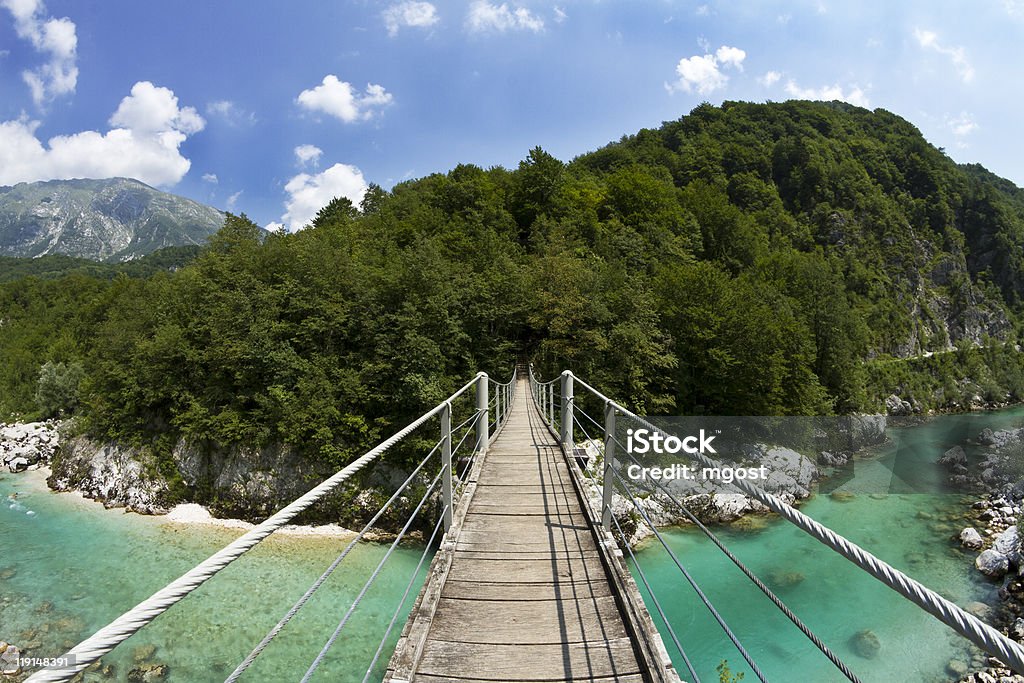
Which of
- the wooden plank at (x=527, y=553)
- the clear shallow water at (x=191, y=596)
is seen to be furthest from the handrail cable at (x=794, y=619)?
the clear shallow water at (x=191, y=596)

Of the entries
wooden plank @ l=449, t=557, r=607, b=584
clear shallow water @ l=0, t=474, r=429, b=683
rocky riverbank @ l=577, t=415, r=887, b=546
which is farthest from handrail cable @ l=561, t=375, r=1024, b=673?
clear shallow water @ l=0, t=474, r=429, b=683

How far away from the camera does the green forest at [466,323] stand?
15695 mm

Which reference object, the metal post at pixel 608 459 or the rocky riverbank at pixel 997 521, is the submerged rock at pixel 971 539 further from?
the metal post at pixel 608 459

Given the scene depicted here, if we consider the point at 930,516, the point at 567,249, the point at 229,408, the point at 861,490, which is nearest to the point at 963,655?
the point at 930,516

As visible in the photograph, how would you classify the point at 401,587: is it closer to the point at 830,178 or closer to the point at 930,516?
the point at 930,516

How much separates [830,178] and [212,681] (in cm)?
6655

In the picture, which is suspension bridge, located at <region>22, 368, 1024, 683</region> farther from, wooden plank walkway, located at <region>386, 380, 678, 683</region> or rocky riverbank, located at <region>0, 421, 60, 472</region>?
rocky riverbank, located at <region>0, 421, 60, 472</region>

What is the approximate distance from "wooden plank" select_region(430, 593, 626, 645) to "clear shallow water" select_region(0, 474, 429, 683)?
320 inches

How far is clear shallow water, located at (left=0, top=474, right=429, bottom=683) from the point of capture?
8.63 m

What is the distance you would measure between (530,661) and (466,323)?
15.7 meters

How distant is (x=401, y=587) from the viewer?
10.8 metres

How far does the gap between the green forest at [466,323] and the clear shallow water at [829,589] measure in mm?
5289

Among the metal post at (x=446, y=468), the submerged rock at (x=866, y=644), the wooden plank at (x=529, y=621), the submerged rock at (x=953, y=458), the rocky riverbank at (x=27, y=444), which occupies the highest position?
the metal post at (x=446, y=468)

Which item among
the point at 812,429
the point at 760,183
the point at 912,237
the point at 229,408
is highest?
the point at 760,183
